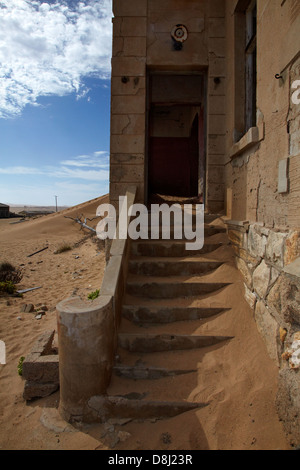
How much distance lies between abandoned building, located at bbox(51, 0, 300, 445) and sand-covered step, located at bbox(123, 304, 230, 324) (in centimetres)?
2

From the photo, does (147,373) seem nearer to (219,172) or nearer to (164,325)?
(164,325)

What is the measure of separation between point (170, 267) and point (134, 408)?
195 centimetres

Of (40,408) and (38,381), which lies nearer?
(40,408)

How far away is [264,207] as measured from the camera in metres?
3.37

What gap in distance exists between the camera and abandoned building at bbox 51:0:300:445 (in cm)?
254

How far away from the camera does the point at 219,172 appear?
5.88 meters

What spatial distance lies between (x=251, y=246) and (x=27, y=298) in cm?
593

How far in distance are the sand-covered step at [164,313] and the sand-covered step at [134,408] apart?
39.0 inches

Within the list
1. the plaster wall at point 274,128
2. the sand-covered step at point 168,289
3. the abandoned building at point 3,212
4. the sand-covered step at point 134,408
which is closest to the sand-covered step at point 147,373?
the sand-covered step at point 134,408

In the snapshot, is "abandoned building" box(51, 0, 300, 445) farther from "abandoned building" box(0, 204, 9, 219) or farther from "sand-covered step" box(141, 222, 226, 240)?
"abandoned building" box(0, 204, 9, 219)

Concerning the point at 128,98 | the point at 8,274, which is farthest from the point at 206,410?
the point at 8,274

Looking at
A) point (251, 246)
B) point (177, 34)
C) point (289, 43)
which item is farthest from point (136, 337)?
point (177, 34)
